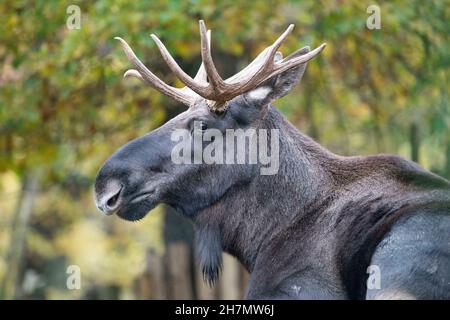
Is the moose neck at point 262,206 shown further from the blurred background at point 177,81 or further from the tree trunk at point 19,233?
the tree trunk at point 19,233

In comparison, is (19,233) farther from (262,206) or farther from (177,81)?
(262,206)

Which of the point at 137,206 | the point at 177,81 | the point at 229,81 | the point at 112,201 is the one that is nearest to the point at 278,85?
the point at 229,81

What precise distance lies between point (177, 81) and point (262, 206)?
5451 mm

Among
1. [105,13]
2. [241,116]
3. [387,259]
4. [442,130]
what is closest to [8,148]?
[105,13]

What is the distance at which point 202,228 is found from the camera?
276 inches

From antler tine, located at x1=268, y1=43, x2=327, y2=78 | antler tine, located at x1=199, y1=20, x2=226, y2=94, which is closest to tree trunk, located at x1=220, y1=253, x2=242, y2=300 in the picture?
antler tine, located at x1=268, y1=43, x2=327, y2=78

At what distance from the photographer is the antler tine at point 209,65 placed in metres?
6.45

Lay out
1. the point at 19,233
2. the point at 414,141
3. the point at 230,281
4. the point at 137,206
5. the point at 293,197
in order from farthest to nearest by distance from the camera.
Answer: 1. the point at 19,233
2. the point at 414,141
3. the point at 230,281
4. the point at 293,197
5. the point at 137,206

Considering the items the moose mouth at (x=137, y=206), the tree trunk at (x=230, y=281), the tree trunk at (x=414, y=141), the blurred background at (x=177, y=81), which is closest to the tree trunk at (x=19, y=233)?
the blurred background at (x=177, y=81)

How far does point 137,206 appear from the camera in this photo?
6.67 metres

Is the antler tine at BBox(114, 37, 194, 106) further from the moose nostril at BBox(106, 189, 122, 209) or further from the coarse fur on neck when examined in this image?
the moose nostril at BBox(106, 189, 122, 209)

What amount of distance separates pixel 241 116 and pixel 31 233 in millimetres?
13939

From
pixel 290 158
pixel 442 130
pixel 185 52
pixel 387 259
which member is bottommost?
pixel 387 259

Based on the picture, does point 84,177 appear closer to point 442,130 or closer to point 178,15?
point 178,15
